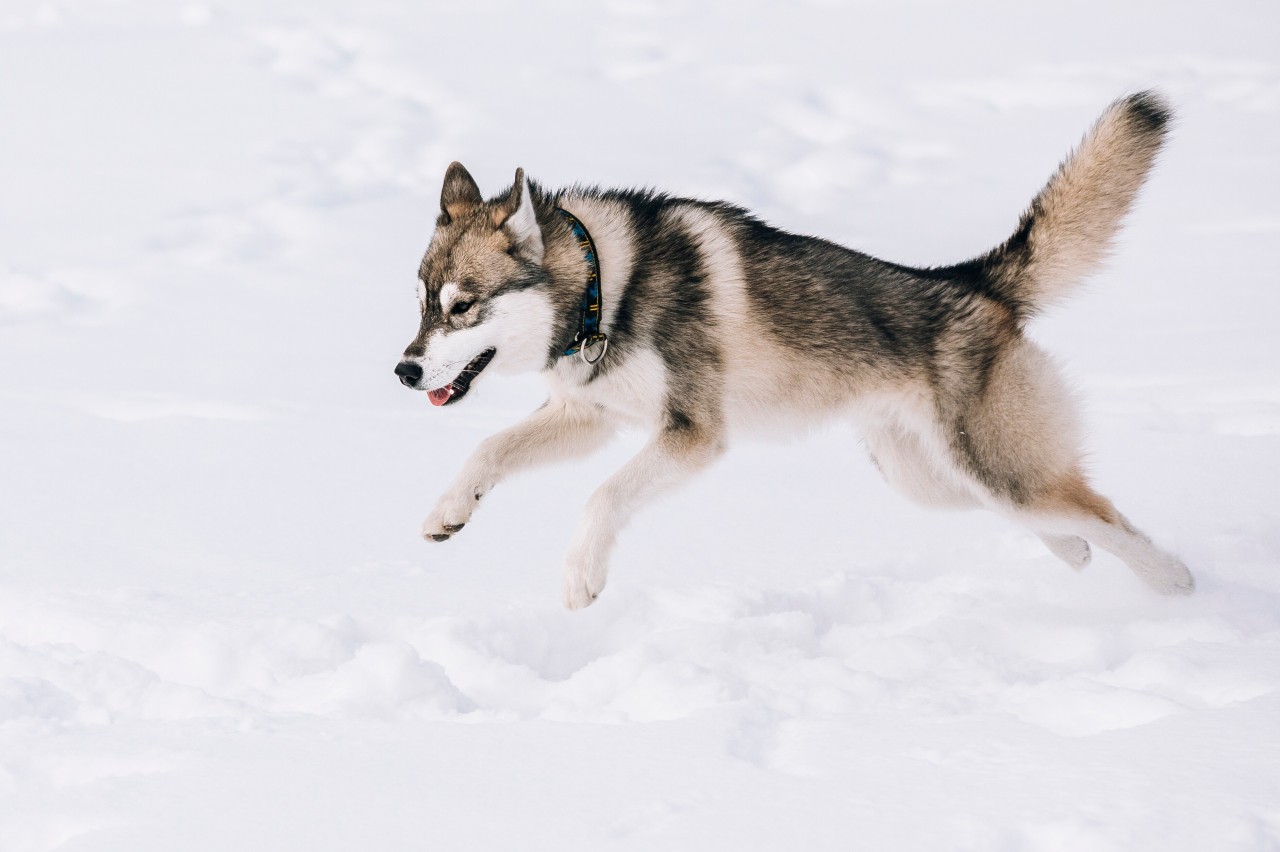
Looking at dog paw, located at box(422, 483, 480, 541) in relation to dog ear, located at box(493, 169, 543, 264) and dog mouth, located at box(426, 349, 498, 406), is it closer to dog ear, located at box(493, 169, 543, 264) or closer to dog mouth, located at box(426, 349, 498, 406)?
dog mouth, located at box(426, 349, 498, 406)

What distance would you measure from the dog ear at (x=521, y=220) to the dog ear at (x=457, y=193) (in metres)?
0.19

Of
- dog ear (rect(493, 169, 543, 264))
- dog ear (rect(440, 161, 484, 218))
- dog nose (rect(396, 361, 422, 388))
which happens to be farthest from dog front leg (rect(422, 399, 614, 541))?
dog ear (rect(440, 161, 484, 218))

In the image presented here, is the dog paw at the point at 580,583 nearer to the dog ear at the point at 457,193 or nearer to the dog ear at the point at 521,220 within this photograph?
the dog ear at the point at 521,220

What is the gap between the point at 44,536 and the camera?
452cm

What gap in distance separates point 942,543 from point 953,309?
104 centimetres

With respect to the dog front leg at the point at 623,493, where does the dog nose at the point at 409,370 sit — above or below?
above

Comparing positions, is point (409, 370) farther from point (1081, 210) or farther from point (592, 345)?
point (1081, 210)

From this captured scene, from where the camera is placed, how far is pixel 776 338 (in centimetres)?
399

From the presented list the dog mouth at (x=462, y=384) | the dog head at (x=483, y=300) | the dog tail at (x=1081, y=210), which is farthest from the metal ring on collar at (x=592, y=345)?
the dog tail at (x=1081, y=210)

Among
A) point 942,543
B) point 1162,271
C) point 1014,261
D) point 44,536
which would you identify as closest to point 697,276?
point 1014,261

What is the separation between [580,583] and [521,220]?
1146 mm

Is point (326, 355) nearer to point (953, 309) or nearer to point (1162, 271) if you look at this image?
point (953, 309)

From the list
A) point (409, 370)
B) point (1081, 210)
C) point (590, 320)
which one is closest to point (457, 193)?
point (590, 320)

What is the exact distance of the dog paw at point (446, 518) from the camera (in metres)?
3.71
